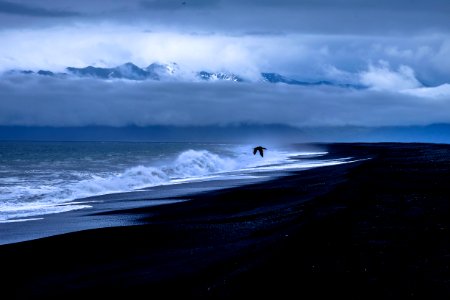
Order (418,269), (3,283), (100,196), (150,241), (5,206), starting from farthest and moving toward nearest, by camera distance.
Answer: (100,196) → (5,206) → (150,241) → (3,283) → (418,269)

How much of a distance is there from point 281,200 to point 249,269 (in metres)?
14.0

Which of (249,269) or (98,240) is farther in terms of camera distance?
(98,240)

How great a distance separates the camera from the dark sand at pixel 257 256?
10.1m

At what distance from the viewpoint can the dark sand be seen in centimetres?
1012

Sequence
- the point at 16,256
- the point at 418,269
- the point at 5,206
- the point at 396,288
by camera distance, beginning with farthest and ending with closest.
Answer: the point at 5,206, the point at 16,256, the point at 418,269, the point at 396,288

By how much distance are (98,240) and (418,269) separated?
8736 mm

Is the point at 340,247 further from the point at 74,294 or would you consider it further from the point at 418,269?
the point at 74,294

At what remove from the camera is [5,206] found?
2684cm

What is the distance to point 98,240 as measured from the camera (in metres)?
16.5

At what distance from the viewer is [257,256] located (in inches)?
496

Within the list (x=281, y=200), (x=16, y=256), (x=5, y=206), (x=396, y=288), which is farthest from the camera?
(x=5, y=206)

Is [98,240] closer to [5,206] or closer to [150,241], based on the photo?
[150,241]

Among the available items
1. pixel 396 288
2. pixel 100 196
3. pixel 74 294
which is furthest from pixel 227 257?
pixel 100 196

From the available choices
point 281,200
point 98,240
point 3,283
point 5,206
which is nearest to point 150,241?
point 98,240
